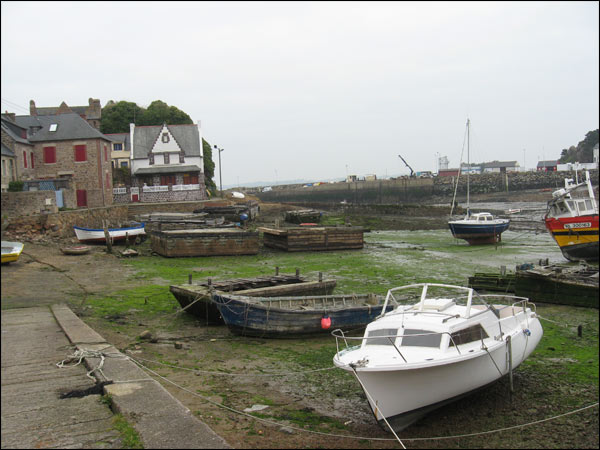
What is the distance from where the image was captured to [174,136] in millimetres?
61938

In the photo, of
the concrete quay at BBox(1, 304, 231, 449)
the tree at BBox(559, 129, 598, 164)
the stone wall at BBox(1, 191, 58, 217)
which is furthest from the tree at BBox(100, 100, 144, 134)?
the tree at BBox(559, 129, 598, 164)

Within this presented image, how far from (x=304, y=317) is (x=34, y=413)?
8.98 m

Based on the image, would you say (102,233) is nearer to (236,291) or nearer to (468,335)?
(236,291)

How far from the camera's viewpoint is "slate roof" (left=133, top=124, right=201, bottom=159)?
6131 cm

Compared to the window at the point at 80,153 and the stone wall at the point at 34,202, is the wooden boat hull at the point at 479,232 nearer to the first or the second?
the stone wall at the point at 34,202

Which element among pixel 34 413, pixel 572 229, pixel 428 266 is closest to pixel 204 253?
pixel 428 266

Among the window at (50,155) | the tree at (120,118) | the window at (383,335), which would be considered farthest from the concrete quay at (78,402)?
the tree at (120,118)

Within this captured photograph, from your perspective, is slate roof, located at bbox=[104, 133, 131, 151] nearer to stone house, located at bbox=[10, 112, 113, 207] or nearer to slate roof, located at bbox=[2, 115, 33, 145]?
stone house, located at bbox=[10, 112, 113, 207]

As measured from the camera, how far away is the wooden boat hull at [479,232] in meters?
39.1

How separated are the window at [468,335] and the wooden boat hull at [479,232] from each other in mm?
30170

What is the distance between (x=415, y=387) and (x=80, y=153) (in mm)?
42367

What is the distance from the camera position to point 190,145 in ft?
204

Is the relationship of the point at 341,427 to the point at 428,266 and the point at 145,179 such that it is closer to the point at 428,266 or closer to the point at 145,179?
the point at 428,266

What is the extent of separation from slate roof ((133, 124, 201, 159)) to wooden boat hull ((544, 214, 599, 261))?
41.6 metres
